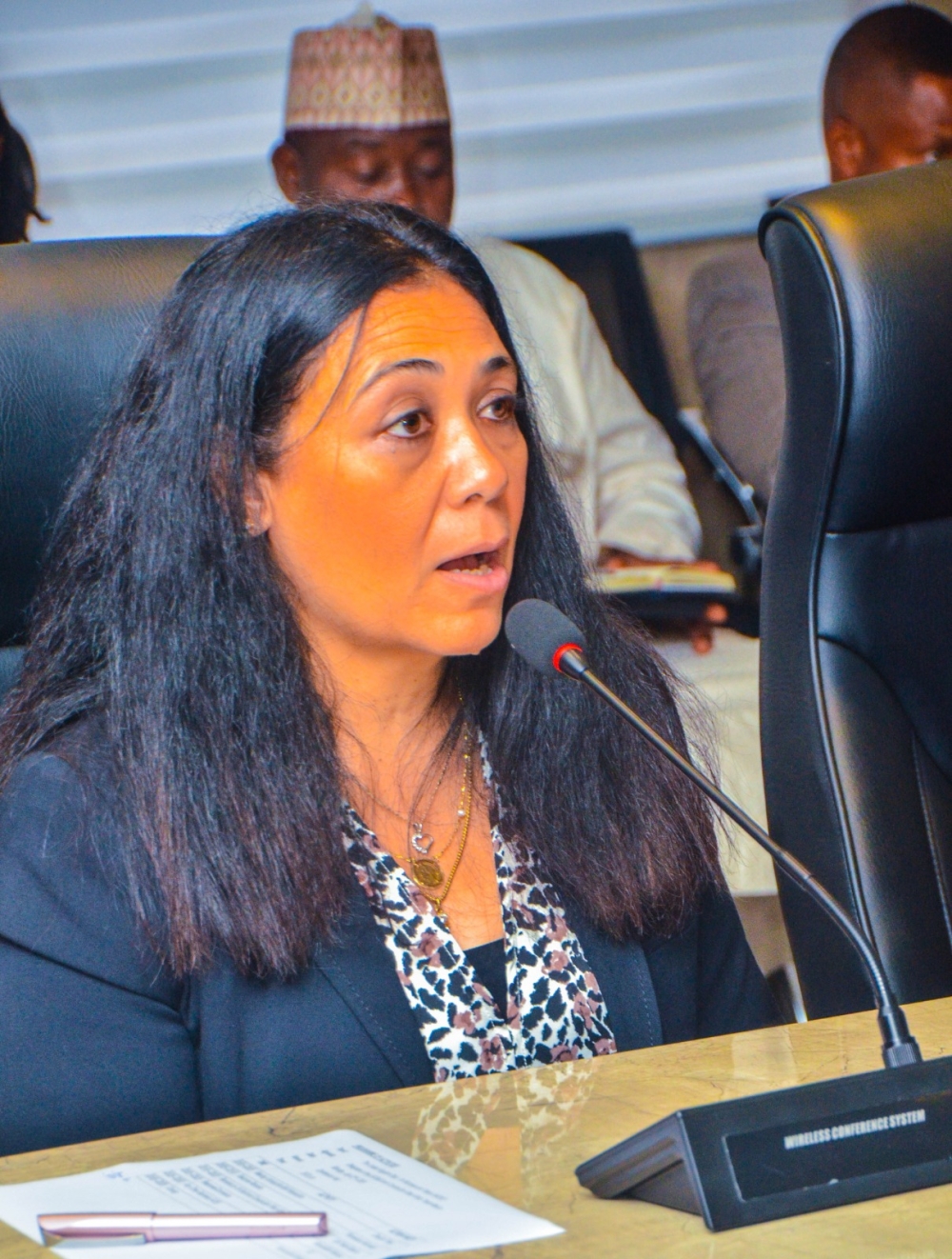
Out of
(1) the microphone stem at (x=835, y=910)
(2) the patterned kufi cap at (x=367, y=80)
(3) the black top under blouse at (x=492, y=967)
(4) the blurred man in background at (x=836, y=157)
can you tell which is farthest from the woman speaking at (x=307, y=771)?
(2) the patterned kufi cap at (x=367, y=80)

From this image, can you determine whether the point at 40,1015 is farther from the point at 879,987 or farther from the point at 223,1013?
the point at 879,987

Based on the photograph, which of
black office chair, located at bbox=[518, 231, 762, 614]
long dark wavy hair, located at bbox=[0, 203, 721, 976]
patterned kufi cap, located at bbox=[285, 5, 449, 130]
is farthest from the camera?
black office chair, located at bbox=[518, 231, 762, 614]

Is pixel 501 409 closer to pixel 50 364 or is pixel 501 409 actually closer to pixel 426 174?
pixel 50 364

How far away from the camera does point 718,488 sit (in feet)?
9.41

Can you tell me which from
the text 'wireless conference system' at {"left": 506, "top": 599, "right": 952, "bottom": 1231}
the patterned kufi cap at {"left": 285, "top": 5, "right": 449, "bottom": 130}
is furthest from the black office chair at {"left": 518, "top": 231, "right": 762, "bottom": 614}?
the text 'wireless conference system' at {"left": 506, "top": 599, "right": 952, "bottom": 1231}

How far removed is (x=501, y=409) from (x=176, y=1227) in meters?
0.64

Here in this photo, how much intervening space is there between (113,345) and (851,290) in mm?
514

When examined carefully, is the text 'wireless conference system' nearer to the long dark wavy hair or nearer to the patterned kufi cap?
the long dark wavy hair

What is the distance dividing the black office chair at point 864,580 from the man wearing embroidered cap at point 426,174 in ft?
4.71

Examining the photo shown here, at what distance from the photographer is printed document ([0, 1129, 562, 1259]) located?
70 cm

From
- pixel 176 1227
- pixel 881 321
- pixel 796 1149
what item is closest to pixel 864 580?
pixel 881 321

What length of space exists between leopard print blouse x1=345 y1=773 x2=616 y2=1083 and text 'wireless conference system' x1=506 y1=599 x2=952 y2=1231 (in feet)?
1.05

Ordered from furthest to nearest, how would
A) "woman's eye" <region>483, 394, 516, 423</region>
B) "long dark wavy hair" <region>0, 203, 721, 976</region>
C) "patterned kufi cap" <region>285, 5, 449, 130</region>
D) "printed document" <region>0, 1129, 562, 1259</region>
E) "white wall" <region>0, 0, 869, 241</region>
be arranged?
"white wall" <region>0, 0, 869, 241</region> → "patterned kufi cap" <region>285, 5, 449, 130</region> → "woman's eye" <region>483, 394, 516, 423</region> → "long dark wavy hair" <region>0, 203, 721, 976</region> → "printed document" <region>0, 1129, 562, 1259</region>

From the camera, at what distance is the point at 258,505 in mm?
1163
